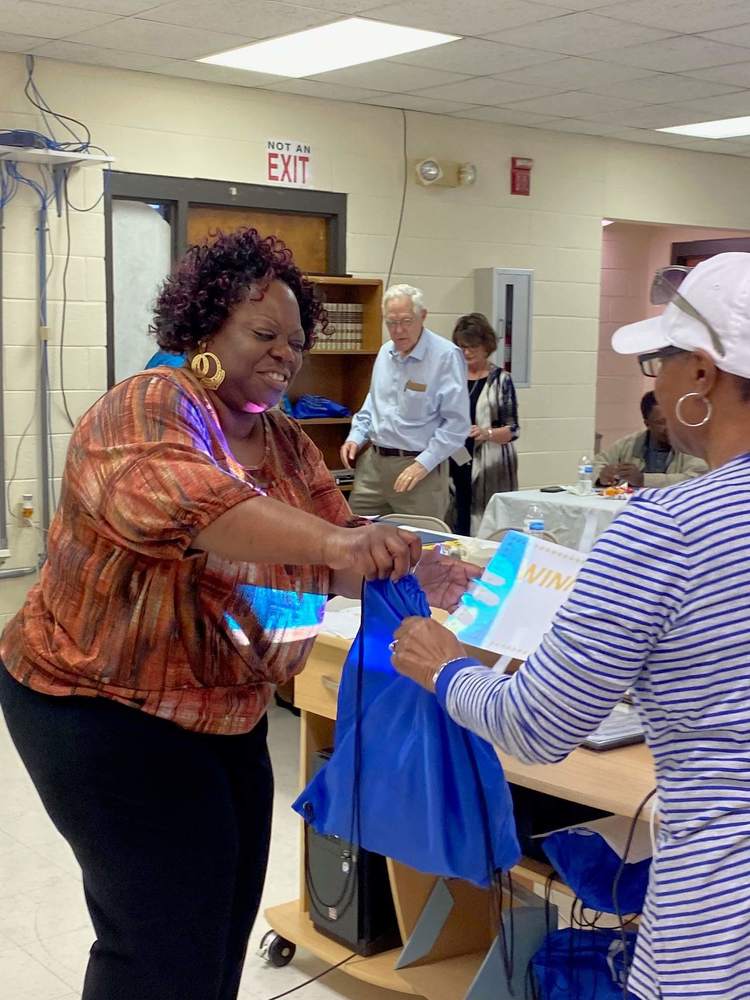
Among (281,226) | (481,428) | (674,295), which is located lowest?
(481,428)

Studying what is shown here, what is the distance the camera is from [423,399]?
579 cm

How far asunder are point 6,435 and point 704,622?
15.3ft

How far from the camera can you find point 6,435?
17.7ft

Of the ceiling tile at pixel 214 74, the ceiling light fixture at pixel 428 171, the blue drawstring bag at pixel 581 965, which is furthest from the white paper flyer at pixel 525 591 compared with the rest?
the ceiling light fixture at pixel 428 171

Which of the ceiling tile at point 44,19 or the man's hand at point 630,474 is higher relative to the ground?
the ceiling tile at point 44,19

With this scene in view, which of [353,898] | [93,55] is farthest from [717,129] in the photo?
[353,898]

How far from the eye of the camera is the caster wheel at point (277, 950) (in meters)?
3.01

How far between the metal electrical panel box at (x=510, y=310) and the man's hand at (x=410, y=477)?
5.98 ft

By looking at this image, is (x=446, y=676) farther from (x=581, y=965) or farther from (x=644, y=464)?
(x=644, y=464)

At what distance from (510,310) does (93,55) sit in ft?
9.57

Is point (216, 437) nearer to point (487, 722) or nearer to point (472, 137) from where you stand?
point (487, 722)

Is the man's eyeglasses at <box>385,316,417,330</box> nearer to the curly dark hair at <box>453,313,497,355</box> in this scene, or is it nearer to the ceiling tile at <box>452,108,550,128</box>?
the curly dark hair at <box>453,313,497,355</box>

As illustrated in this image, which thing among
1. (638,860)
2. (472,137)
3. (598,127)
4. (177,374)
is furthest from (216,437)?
(598,127)

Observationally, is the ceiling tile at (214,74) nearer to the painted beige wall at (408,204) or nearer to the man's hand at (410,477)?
the painted beige wall at (408,204)
